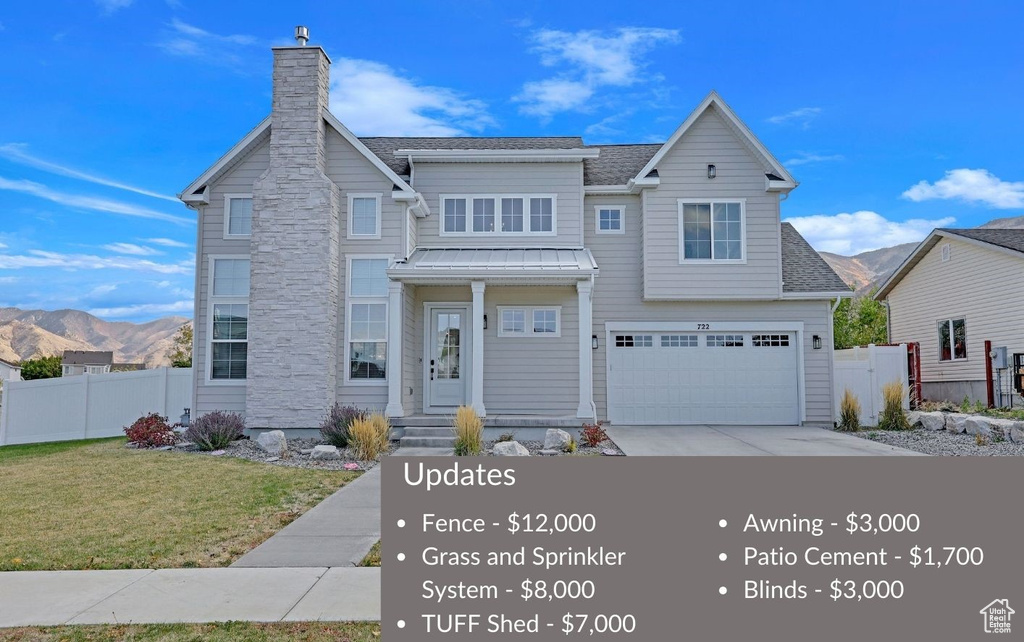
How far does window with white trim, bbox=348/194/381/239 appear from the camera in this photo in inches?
596

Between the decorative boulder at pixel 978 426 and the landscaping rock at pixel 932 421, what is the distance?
0.79 meters

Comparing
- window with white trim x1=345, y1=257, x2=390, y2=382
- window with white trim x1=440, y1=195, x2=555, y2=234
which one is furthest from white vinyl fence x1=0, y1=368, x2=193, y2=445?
window with white trim x1=440, y1=195, x2=555, y2=234

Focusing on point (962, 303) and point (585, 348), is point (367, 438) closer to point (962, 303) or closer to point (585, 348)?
point (585, 348)

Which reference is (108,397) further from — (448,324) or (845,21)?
(845,21)

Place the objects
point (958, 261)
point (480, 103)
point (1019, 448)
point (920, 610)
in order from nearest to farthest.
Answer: point (920, 610) → point (1019, 448) → point (480, 103) → point (958, 261)

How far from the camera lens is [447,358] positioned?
16.2 m

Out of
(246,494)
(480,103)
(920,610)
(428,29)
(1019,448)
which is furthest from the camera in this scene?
(480,103)

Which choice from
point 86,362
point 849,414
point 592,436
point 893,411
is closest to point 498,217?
point 592,436

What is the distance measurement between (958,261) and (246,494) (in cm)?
2136

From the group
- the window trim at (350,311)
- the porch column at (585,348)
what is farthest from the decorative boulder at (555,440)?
the window trim at (350,311)

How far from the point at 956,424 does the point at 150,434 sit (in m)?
15.4

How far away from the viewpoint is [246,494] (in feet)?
29.6

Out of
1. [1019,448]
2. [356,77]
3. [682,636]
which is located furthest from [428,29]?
[682,636]

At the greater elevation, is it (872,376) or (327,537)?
(872,376)
